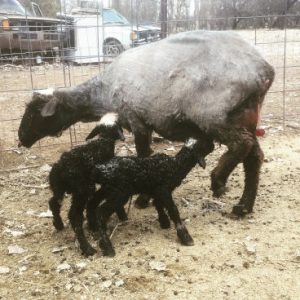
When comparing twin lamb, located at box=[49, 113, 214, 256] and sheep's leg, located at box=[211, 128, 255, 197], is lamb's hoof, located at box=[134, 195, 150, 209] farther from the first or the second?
sheep's leg, located at box=[211, 128, 255, 197]

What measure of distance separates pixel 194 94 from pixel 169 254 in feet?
5.34

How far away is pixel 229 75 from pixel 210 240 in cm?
163

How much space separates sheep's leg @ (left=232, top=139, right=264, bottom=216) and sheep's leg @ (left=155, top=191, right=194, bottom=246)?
89 centimetres

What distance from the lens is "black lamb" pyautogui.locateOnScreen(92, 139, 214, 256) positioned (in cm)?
443

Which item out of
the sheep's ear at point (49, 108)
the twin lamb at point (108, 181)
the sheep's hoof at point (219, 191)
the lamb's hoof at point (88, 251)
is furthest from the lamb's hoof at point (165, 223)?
the sheep's ear at point (49, 108)

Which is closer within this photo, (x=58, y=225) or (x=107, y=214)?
(x=107, y=214)

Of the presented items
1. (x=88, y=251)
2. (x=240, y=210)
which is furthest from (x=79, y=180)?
(x=240, y=210)

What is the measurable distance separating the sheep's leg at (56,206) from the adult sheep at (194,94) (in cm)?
126

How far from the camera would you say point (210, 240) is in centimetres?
471

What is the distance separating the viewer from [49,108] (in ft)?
19.8

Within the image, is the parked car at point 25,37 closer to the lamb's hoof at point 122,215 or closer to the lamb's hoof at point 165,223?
the lamb's hoof at point 122,215

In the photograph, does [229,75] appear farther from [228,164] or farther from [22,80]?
[22,80]

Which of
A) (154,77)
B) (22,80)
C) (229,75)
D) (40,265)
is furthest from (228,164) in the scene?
(22,80)

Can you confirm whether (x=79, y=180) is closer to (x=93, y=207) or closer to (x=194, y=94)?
(x=93, y=207)
